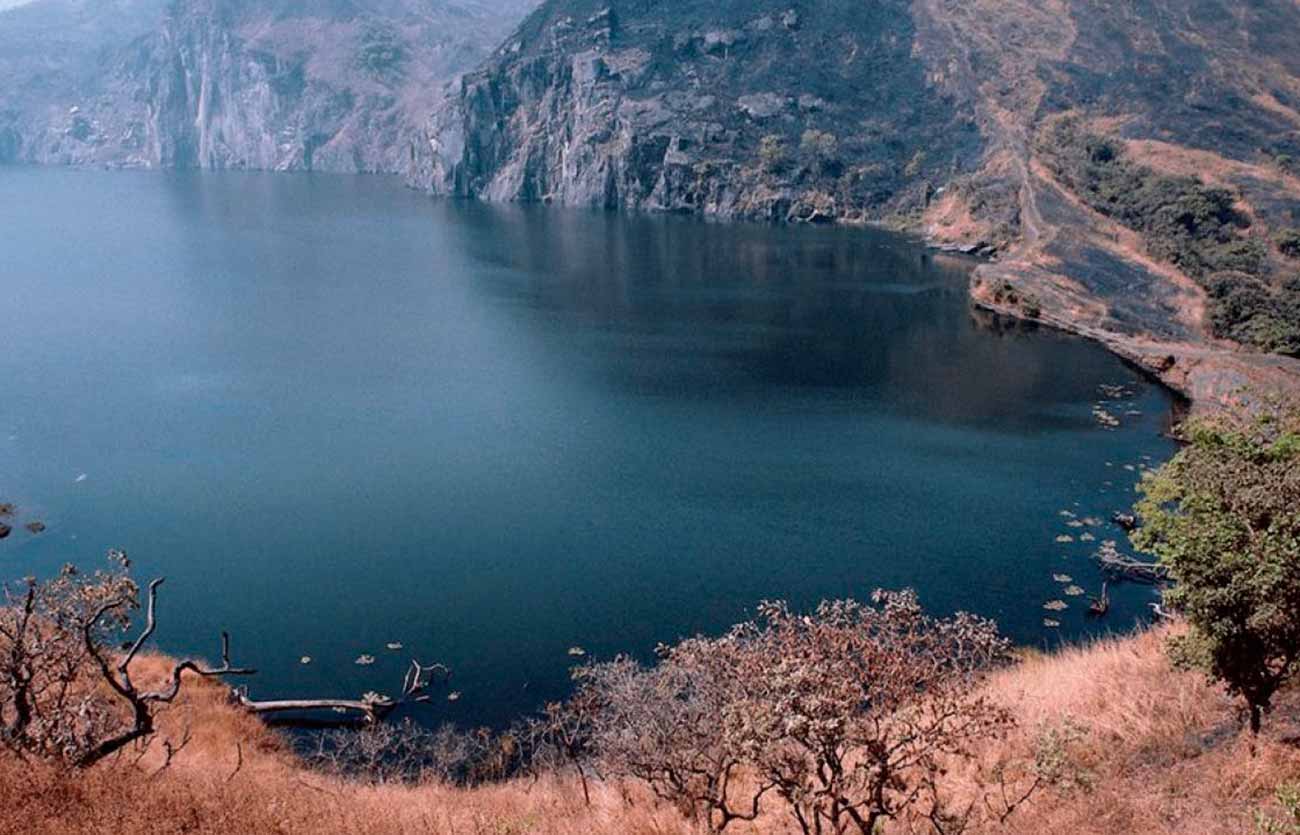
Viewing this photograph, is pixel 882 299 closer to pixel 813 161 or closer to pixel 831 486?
pixel 831 486

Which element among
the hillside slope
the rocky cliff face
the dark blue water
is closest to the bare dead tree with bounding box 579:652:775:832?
the dark blue water

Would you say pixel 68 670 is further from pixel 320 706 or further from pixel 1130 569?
pixel 1130 569

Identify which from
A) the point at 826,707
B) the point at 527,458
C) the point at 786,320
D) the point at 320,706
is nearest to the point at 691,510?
the point at 527,458

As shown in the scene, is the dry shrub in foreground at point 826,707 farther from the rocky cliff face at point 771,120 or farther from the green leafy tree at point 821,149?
the green leafy tree at point 821,149

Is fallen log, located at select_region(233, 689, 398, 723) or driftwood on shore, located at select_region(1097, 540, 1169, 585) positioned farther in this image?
driftwood on shore, located at select_region(1097, 540, 1169, 585)

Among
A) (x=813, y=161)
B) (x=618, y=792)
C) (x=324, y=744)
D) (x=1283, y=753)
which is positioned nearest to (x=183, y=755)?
(x=324, y=744)

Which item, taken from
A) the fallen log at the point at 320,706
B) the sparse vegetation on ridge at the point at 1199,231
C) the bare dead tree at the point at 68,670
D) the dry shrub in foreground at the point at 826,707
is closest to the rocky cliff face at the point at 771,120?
the sparse vegetation on ridge at the point at 1199,231

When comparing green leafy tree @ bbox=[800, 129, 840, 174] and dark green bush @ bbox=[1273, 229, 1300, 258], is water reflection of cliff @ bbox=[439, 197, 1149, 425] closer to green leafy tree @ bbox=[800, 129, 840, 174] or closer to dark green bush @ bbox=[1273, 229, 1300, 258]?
green leafy tree @ bbox=[800, 129, 840, 174]
